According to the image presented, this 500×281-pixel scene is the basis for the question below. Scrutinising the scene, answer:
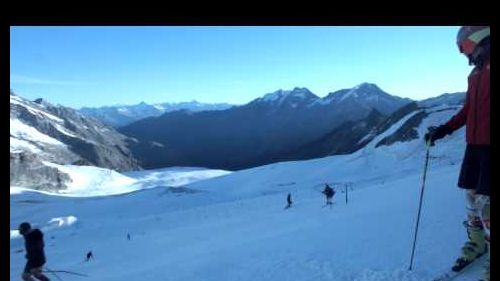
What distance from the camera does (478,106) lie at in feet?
16.1

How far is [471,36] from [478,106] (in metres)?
0.64

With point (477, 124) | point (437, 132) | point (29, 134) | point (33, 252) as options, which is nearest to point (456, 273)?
point (437, 132)

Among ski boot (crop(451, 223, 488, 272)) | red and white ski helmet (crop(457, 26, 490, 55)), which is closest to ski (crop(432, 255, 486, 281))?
ski boot (crop(451, 223, 488, 272))

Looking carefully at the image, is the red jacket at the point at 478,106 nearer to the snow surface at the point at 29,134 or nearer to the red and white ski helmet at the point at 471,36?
the red and white ski helmet at the point at 471,36

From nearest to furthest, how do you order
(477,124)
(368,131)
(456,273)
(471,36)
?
(471,36), (477,124), (456,273), (368,131)

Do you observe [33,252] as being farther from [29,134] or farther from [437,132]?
[29,134]

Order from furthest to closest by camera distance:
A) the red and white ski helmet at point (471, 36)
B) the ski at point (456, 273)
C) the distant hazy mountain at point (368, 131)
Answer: the distant hazy mountain at point (368, 131)
the ski at point (456, 273)
the red and white ski helmet at point (471, 36)

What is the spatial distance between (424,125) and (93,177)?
76694 millimetres

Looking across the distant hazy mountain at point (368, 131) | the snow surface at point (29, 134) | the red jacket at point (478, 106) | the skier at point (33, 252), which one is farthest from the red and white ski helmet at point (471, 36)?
the snow surface at point (29, 134)

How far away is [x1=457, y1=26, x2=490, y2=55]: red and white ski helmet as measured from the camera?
15.7 feet

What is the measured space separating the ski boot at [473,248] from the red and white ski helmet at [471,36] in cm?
201

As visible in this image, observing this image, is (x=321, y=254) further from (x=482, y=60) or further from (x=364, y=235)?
(x=482, y=60)

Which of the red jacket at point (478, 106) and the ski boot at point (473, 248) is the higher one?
the red jacket at point (478, 106)

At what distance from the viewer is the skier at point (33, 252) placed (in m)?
8.88
